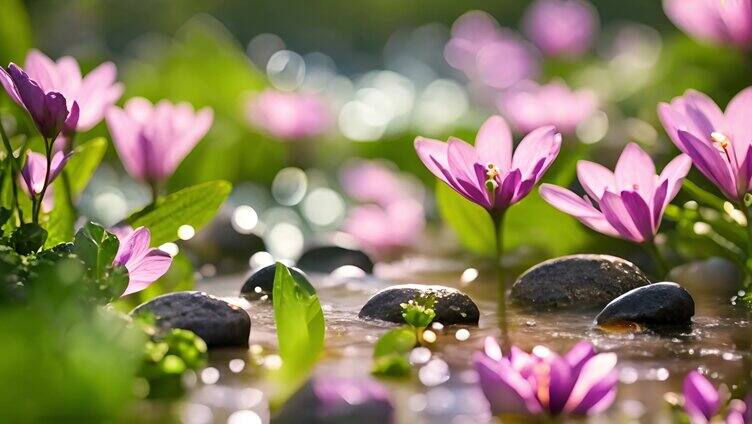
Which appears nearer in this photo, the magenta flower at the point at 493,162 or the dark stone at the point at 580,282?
the magenta flower at the point at 493,162

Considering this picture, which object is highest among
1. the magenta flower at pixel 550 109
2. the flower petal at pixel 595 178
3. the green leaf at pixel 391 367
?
the magenta flower at pixel 550 109

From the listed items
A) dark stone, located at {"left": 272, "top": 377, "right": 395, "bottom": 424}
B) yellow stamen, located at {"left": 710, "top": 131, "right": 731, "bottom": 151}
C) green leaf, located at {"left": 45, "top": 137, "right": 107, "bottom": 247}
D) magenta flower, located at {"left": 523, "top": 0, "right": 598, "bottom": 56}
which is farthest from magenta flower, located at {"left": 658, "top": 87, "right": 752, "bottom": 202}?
magenta flower, located at {"left": 523, "top": 0, "right": 598, "bottom": 56}

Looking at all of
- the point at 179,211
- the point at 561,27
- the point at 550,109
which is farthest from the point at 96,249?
the point at 561,27

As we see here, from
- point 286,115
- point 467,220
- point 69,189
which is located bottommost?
point 467,220

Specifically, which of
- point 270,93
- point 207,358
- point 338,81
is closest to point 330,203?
point 270,93

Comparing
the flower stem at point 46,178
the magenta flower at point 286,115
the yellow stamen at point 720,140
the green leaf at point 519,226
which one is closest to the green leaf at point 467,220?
the green leaf at point 519,226

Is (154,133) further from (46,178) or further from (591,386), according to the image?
(591,386)

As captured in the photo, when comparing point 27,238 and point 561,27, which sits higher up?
point 561,27

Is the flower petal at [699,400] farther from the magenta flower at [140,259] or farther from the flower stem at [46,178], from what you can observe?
the flower stem at [46,178]
